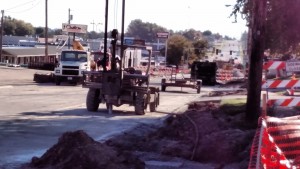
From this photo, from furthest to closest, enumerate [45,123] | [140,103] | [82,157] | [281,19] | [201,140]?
1. [281,19]
2. [140,103]
3. [45,123]
4. [201,140]
5. [82,157]

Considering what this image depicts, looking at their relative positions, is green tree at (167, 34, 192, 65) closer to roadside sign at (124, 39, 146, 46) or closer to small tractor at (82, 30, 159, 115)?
roadside sign at (124, 39, 146, 46)

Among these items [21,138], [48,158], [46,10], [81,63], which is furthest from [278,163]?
[46,10]

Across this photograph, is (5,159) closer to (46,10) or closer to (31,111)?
(31,111)

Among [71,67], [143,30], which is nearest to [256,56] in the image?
[71,67]

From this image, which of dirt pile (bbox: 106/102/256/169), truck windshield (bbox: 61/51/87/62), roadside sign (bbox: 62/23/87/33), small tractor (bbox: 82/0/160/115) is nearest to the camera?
dirt pile (bbox: 106/102/256/169)

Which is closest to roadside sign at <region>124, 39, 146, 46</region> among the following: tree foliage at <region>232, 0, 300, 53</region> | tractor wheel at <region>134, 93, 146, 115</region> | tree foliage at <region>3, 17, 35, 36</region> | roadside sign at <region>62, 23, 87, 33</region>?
tractor wheel at <region>134, 93, 146, 115</region>

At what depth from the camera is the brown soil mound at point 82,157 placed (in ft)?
27.6

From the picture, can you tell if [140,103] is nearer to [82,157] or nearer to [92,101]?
[92,101]

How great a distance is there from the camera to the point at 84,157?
27.9 feet

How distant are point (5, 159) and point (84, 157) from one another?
231 centimetres

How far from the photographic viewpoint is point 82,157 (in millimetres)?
8500

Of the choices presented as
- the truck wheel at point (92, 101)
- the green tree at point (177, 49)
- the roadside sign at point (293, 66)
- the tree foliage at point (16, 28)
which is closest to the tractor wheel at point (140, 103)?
the truck wheel at point (92, 101)

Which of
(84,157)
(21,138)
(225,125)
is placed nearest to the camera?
(84,157)

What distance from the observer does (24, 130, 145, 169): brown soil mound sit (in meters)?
8.41
